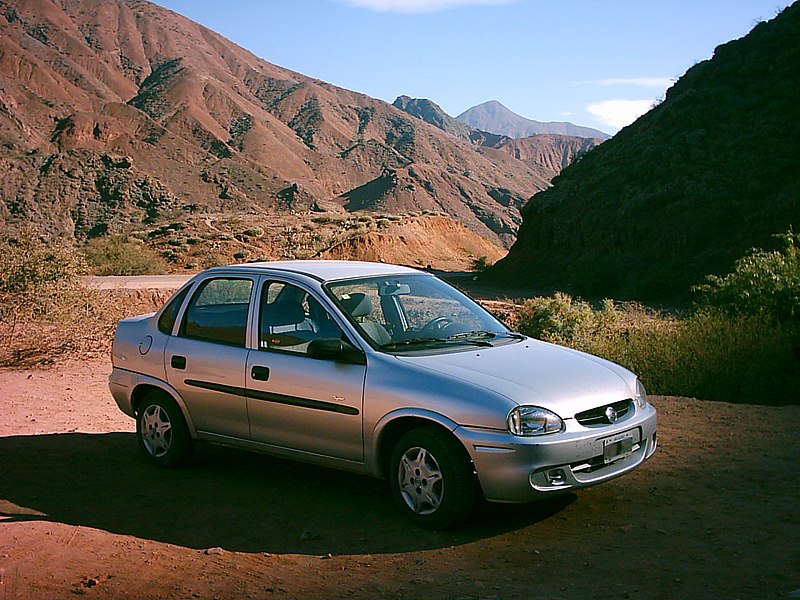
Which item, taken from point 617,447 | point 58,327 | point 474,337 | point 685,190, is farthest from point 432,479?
point 685,190

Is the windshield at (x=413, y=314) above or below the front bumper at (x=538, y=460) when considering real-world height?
above

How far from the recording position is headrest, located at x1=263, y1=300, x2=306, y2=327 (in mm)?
6812

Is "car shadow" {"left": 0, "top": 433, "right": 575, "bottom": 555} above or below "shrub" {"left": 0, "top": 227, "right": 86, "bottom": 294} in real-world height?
below

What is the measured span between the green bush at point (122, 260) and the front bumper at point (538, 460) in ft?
101

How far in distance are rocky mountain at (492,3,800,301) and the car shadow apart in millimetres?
22410

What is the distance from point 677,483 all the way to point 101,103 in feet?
316

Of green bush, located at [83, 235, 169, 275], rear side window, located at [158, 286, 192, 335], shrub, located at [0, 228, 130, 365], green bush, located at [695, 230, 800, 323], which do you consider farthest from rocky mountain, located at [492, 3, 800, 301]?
rear side window, located at [158, 286, 192, 335]

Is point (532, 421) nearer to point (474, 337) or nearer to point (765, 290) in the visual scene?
point (474, 337)

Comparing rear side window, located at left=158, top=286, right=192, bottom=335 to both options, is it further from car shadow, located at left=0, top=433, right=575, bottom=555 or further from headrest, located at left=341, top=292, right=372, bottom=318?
headrest, located at left=341, top=292, right=372, bottom=318

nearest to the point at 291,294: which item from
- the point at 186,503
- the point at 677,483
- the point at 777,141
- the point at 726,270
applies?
the point at 186,503

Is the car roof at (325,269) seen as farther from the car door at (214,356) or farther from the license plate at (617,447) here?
the license plate at (617,447)

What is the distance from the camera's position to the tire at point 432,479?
18.6 ft

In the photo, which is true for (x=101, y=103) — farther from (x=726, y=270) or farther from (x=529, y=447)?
(x=529, y=447)

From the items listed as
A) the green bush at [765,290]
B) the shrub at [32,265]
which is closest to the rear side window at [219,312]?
the green bush at [765,290]
